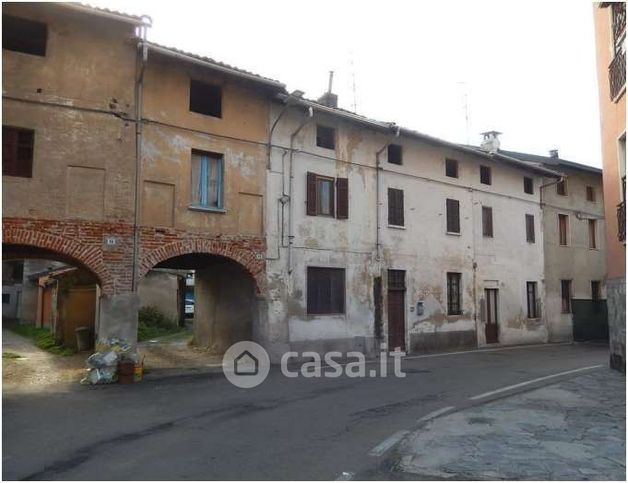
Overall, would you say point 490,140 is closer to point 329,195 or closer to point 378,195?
point 378,195

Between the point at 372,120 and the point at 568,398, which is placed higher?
the point at 372,120

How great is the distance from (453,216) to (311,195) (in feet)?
23.1

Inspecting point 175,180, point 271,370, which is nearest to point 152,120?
point 175,180

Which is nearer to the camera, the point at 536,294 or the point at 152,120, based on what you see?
the point at 152,120

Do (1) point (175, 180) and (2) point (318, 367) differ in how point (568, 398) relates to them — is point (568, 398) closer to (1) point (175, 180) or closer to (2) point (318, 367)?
(2) point (318, 367)

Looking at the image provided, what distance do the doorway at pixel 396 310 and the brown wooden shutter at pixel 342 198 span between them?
2.81 metres

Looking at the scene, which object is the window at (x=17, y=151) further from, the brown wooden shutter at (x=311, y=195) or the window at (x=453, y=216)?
the window at (x=453, y=216)

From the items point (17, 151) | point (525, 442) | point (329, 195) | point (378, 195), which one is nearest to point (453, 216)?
point (378, 195)

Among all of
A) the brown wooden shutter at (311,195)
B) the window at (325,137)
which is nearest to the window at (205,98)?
the brown wooden shutter at (311,195)

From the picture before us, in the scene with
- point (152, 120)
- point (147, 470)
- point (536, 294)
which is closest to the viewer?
point (147, 470)

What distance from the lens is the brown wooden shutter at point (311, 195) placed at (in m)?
16.0

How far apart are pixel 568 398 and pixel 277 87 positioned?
34.2ft

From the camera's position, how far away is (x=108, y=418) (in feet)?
27.1

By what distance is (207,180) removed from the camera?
14.1 meters
